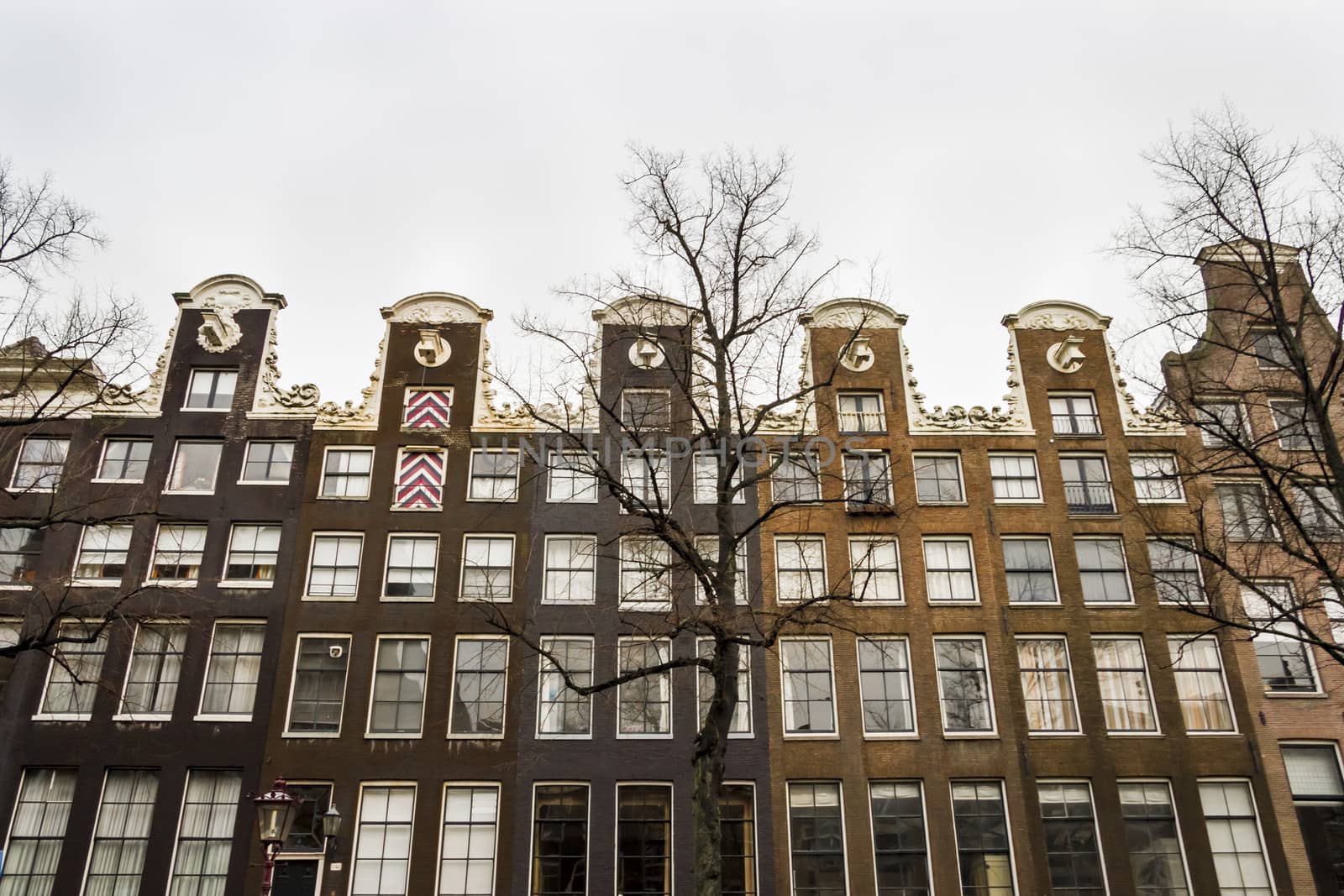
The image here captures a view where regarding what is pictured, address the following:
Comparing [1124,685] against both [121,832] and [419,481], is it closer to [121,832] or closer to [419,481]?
[419,481]

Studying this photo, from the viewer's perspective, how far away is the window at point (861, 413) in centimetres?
2911

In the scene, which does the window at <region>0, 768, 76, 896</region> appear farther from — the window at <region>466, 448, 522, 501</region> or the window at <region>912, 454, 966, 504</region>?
the window at <region>912, 454, 966, 504</region>

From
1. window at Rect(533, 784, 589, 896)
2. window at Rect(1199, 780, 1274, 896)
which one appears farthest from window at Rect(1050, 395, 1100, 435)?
window at Rect(533, 784, 589, 896)

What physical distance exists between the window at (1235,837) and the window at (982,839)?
505 cm

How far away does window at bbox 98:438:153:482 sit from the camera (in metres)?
28.3

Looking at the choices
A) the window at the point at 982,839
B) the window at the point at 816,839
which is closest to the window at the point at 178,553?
the window at the point at 816,839

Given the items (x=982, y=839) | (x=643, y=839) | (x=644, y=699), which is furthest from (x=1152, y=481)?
(x=643, y=839)

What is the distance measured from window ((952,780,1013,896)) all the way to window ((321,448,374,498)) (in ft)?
58.0

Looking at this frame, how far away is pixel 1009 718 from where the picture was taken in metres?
25.8

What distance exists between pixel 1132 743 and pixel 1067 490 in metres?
6.89

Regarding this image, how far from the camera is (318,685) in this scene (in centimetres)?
2588

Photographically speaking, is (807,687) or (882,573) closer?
(807,687)

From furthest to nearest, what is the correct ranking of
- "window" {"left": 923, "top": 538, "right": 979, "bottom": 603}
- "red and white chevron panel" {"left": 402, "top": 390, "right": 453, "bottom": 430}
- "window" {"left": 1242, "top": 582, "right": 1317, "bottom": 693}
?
"red and white chevron panel" {"left": 402, "top": 390, "right": 453, "bottom": 430}
"window" {"left": 923, "top": 538, "right": 979, "bottom": 603}
"window" {"left": 1242, "top": 582, "right": 1317, "bottom": 693}

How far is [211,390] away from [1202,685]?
93.7ft
